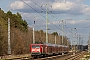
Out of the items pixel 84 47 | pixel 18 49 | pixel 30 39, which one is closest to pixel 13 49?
pixel 18 49

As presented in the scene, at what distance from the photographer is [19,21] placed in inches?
4742

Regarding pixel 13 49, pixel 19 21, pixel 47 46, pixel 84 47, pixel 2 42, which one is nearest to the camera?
pixel 47 46

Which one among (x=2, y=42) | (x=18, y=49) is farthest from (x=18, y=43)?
(x=2, y=42)

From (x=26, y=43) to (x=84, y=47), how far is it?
106572 mm

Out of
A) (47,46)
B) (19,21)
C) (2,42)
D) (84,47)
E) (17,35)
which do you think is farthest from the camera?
(84,47)

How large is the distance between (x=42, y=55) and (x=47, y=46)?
119 inches

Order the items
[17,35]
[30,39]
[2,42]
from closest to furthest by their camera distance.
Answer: [2,42] < [17,35] < [30,39]

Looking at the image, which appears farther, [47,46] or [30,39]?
[30,39]

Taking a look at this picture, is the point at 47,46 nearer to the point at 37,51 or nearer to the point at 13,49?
the point at 37,51

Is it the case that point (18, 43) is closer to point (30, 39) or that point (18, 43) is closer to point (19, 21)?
point (30, 39)

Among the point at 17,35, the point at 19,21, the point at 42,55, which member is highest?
the point at 19,21

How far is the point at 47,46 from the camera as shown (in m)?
61.8

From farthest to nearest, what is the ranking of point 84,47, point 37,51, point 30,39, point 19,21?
point 84,47 < point 19,21 < point 30,39 < point 37,51

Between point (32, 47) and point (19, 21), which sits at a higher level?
point (19, 21)
